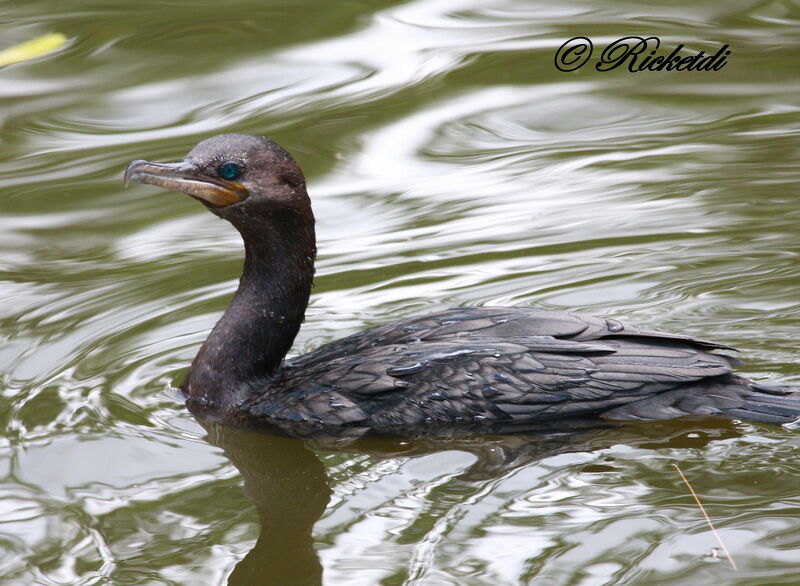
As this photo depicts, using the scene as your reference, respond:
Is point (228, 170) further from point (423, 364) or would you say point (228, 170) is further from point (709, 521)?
point (709, 521)

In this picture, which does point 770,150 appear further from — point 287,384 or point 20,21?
point 20,21

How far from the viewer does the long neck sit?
20.5 feet

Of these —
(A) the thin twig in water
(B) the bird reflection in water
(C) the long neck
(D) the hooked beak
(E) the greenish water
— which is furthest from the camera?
(C) the long neck

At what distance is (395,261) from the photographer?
7.82 meters

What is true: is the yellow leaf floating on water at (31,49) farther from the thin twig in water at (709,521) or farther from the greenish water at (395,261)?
the thin twig in water at (709,521)

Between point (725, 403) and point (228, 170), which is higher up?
point (228, 170)

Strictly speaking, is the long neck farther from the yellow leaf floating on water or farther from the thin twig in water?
the yellow leaf floating on water

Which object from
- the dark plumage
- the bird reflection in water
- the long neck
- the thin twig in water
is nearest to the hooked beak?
the dark plumage

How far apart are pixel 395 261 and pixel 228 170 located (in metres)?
2.08

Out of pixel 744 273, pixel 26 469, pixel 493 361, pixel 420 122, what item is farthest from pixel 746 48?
pixel 26 469

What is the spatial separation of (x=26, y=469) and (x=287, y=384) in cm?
126

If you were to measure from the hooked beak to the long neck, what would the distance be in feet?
1.02

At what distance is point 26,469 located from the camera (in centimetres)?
A: 579

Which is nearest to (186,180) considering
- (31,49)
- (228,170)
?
(228,170)
